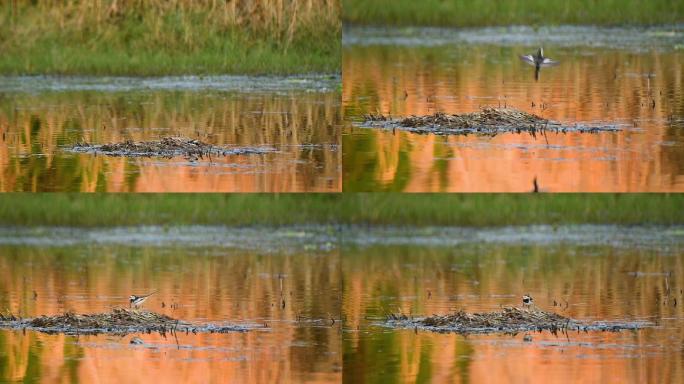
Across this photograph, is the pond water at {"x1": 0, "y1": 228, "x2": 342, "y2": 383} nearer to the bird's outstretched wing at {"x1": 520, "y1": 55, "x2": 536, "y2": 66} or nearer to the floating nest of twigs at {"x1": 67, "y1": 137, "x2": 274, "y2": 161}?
the floating nest of twigs at {"x1": 67, "y1": 137, "x2": 274, "y2": 161}

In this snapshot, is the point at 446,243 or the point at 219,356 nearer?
the point at 219,356

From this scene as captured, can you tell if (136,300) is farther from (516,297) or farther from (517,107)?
(517,107)

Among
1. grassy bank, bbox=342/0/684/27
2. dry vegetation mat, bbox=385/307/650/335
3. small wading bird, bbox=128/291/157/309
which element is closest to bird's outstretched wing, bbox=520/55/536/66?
grassy bank, bbox=342/0/684/27

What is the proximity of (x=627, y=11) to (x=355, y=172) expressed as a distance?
3028 mm

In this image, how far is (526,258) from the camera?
475 inches

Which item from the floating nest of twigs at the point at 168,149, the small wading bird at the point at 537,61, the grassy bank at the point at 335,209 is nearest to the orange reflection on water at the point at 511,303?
the grassy bank at the point at 335,209

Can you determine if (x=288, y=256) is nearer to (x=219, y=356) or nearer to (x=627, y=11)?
(x=219, y=356)

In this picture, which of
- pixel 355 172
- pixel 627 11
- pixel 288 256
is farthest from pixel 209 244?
pixel 627 11

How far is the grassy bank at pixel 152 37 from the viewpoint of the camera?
481 inches

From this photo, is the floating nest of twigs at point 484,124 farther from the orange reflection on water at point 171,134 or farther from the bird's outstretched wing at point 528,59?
the bird's outstretched wing at point 528,59

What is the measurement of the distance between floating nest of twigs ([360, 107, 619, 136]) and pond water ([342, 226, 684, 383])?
851 mm

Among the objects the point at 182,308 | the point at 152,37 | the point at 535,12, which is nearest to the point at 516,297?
the point at 182,308

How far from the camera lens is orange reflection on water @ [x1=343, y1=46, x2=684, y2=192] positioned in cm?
1105

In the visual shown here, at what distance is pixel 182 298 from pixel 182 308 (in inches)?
8.6
